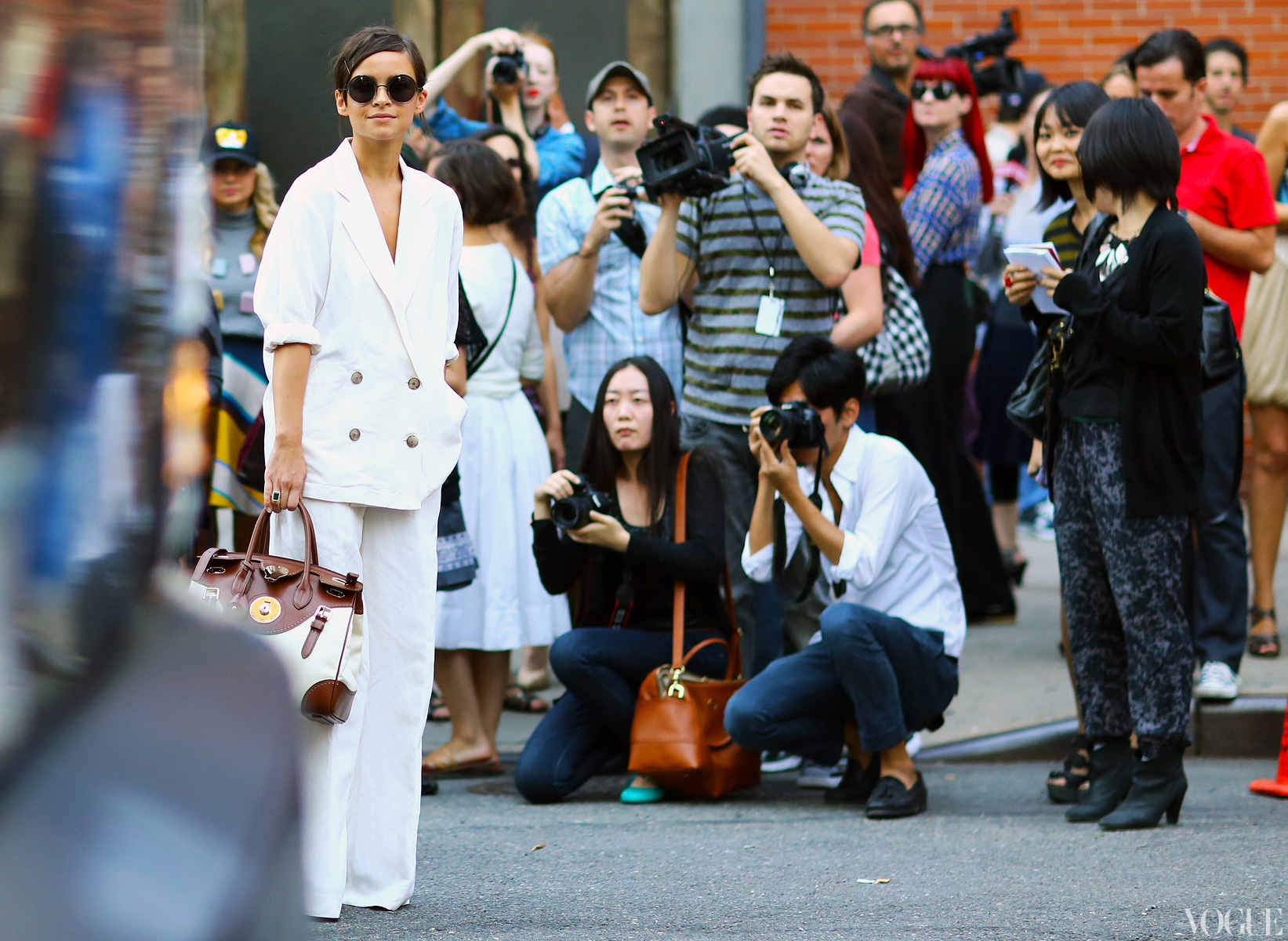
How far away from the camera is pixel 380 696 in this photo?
3.84 metres

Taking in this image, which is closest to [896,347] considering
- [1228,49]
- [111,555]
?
[1228,49]

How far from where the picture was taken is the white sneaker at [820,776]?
5.30m

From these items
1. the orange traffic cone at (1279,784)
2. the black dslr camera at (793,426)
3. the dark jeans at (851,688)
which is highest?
the black dslr camera at (793,426)

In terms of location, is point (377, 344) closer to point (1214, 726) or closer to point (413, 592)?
point (413, 592)

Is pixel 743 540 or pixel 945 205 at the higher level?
pixel 945 205

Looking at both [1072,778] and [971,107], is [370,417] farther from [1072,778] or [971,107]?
[971,107]

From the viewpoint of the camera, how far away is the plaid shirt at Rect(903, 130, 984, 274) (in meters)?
6.82

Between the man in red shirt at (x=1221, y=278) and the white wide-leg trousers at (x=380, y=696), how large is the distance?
2.92 metres

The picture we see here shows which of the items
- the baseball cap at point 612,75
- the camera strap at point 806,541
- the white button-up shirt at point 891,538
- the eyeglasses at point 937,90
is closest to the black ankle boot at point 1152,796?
the white button-up shirt at point 891,538

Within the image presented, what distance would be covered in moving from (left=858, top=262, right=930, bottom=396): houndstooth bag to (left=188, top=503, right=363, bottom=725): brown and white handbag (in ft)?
9.37

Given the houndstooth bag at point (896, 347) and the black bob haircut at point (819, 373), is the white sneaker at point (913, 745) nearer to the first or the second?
the black bob haircut at point (819, 373)

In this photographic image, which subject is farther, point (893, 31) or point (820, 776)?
point (893, 31)

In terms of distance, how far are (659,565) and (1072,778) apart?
139cm

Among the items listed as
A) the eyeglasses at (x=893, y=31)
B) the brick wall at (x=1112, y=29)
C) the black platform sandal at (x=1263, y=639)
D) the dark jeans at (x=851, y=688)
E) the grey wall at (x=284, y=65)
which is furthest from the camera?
the brick wall at (x=1112, y=29)
